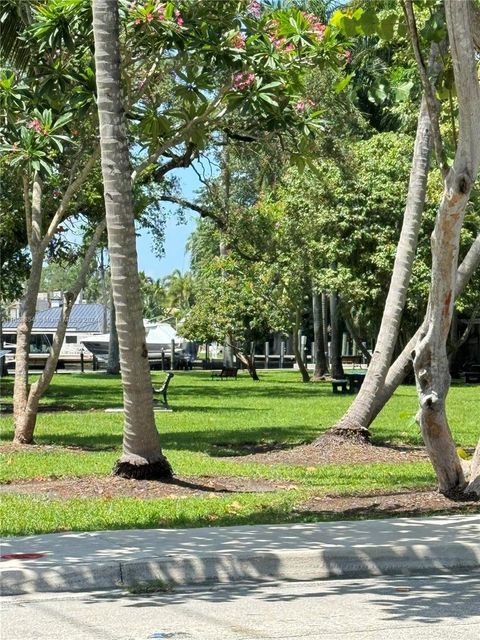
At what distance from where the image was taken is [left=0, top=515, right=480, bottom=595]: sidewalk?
9.14m

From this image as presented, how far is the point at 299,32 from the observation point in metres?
15.9

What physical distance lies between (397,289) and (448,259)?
20.1ft

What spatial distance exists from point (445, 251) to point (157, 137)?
255 inches

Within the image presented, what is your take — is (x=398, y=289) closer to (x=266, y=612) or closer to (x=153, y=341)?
(x=266, y=612)

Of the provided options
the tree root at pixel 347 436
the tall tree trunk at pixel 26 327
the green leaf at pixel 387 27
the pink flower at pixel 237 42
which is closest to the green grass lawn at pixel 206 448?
the tall tree trunk at pixel 26 327

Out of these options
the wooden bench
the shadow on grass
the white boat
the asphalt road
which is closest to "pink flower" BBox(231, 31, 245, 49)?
the shadow on grass

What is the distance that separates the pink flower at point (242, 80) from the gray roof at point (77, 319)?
69623 millimetres

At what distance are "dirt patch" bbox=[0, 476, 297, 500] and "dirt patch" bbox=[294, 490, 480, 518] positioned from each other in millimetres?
1294

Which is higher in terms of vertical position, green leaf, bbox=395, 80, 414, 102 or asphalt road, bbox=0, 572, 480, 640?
green leaf, bbox=395, 80, 414, 102

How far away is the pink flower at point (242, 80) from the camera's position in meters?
16.2

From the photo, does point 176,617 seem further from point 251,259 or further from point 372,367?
point 251,259

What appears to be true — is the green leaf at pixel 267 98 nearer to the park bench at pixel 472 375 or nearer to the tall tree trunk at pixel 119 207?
the tall tree trunk at pixel 119 207

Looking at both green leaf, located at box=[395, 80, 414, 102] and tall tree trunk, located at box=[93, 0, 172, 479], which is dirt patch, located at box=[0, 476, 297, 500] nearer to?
tall tree trunk, located at box=[93, 0, 172, 479]

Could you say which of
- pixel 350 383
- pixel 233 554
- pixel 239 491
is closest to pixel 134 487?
pixel 239 491
